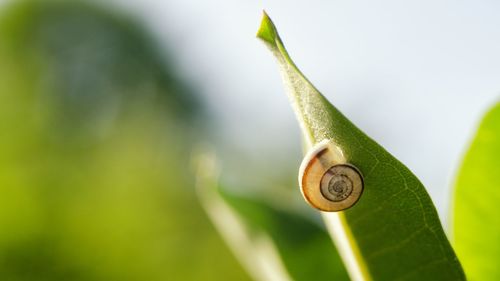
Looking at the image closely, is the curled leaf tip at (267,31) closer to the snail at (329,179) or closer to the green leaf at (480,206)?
the snail at (329,179)

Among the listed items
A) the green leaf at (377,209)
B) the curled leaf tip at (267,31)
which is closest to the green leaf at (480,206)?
the green leaf at (377,209)

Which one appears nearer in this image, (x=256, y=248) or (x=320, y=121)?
(x=320, y=121)

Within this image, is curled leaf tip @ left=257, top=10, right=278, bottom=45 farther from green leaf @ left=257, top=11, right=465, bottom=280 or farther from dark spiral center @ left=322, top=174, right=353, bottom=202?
dark spiral center @ left=322, top=174, right=353, bottom=202

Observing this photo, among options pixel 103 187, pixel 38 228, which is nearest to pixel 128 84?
pixel 103 187

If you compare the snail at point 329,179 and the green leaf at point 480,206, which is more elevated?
the snail at point 329,179

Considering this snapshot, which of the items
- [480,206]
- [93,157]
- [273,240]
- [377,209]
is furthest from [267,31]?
[93,157]

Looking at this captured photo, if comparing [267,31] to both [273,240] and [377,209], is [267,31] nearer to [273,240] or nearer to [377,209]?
[377,209]

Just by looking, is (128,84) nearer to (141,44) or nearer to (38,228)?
(141,44)
